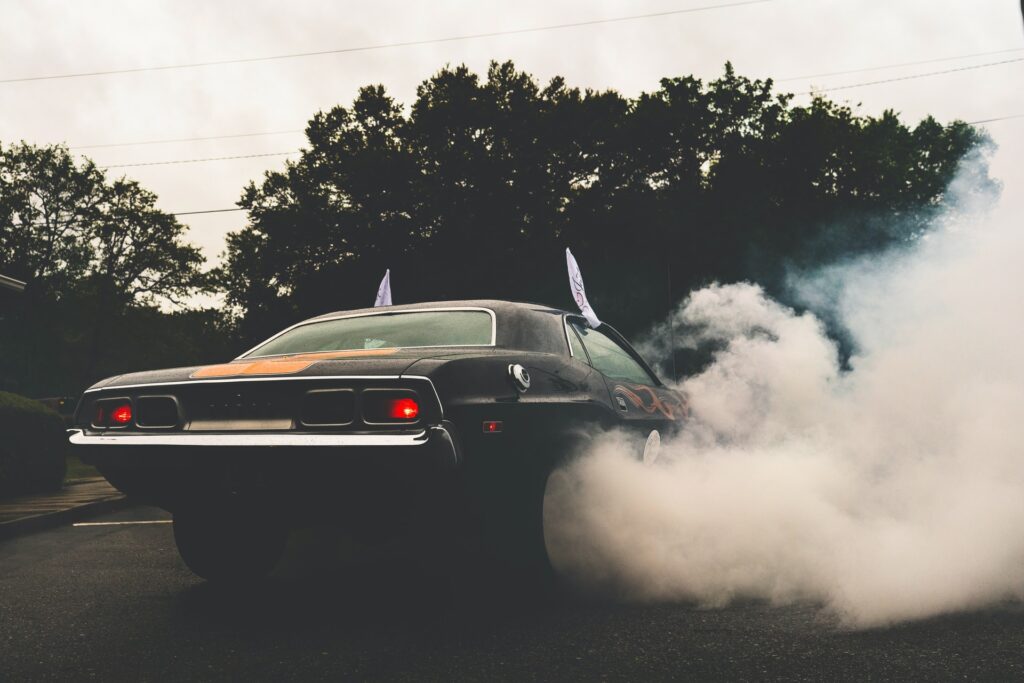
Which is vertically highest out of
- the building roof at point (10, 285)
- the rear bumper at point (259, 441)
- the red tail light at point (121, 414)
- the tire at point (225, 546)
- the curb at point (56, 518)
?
the building roof at point (10, 285)

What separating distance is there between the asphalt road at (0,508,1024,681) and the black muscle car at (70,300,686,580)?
39cm

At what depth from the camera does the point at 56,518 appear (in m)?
7.99

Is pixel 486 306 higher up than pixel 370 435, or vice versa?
pixel 486 306

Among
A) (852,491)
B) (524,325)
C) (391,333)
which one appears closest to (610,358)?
(524,325)

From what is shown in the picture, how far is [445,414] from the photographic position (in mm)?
3469

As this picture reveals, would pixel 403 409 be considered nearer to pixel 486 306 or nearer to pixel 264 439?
pixel 264 439

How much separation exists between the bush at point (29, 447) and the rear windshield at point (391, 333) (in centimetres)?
605

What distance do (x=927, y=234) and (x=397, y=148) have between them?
18809mm

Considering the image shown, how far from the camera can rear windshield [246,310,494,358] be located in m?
4.38

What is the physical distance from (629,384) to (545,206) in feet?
91.7

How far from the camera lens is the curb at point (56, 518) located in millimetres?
7238

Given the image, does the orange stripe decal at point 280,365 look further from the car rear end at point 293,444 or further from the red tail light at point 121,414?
the red tail light at point 121,414

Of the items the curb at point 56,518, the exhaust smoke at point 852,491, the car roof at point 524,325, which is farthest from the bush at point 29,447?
the exhaust smoke at point 852,491

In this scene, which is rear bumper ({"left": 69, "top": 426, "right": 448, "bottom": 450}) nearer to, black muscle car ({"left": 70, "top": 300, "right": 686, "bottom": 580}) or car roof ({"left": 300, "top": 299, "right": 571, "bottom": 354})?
black muscle car ({"left": 70, "top": 300, "right": 686, "bottom": 580})
